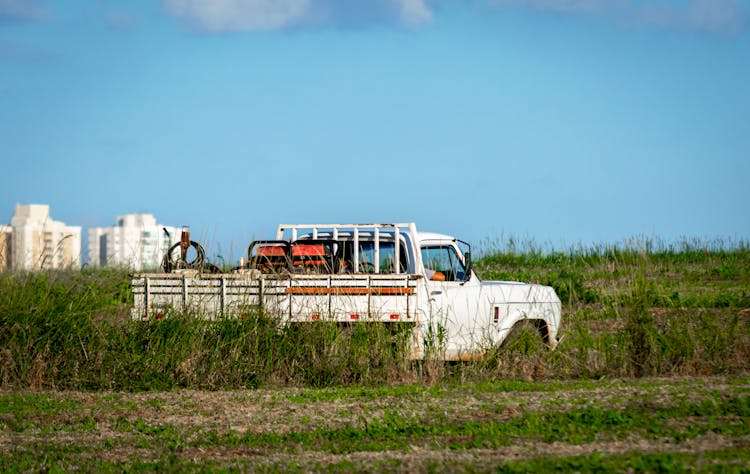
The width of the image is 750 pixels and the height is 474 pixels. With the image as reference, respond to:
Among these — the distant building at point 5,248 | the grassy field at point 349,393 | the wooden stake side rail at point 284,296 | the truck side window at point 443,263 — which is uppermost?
the distant building at point 5,248

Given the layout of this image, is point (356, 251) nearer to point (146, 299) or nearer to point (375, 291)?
point (375, 291)

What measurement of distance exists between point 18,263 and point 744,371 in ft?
32.3

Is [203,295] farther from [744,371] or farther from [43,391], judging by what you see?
[744,371]

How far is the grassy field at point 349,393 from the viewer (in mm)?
7715

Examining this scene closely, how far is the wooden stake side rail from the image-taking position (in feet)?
38.3

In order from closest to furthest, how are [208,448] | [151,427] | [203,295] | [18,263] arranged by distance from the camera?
1. [208,448]
2. [151,427]
3. [203,295]
4. [18,263]

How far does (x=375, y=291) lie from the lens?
1170 centimetres

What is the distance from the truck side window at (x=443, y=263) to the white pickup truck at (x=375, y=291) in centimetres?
1

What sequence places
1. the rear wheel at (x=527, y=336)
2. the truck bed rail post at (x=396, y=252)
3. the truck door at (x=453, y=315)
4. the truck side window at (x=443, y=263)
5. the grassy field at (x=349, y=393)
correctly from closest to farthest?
the grassy field at (x=349, y=393) < the truck door at (x=453, y=315) < the rear wheel at (x=527, y=336) < the truck bed rail post at (x=396, y=252) < the truck side window at (x=443, y=263)

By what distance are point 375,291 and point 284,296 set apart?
1169mm

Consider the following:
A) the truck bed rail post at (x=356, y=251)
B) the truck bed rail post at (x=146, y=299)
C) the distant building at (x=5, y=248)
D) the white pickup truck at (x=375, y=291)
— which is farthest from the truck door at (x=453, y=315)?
the distant building at (x=5, y=248)

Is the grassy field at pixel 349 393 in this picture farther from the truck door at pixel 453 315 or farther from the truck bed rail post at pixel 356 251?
the truck bed rail post at pixel 356 251

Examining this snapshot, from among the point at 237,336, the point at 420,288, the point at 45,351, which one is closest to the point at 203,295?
the point at 237,336

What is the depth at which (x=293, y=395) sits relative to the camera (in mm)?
10367
